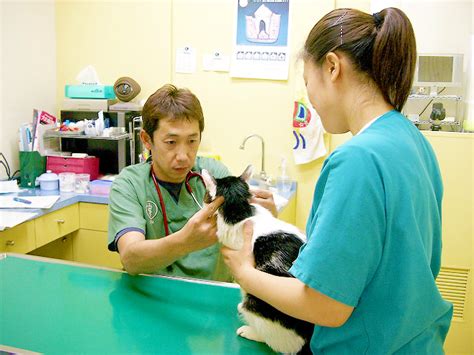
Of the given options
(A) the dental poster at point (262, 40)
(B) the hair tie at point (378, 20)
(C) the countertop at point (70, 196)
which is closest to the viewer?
(B) the hair tie at point (378, 20)

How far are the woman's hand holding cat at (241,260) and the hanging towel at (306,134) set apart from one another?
1.85 meters

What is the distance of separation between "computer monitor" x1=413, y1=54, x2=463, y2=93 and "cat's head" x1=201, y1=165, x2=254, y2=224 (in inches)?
66.9

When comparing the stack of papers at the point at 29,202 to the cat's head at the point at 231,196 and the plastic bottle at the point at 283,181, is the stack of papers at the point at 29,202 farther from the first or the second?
the cat's head at the point at 231,196

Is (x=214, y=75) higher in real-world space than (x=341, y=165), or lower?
higher

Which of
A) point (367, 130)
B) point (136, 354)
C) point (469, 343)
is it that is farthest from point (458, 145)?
point (136, 354)

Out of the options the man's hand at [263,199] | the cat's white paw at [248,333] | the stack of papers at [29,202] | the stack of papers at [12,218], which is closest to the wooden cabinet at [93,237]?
the stack of papers at [29,202]

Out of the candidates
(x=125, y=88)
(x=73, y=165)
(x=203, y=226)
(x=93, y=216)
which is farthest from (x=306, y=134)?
(x=203, y=226)

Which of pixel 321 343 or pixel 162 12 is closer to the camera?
pixel 321 343

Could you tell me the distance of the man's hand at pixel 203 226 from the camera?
129 cm

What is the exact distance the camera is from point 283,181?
3.02 metres

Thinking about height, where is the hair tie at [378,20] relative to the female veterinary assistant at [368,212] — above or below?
above

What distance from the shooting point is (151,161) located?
1782 mm

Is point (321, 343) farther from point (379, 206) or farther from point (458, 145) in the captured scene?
point (458, 145)

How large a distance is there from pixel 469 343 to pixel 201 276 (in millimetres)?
1878
